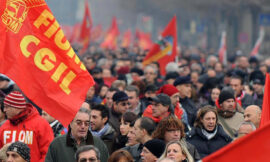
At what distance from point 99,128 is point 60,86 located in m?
2.50

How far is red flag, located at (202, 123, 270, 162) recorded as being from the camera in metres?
5.57

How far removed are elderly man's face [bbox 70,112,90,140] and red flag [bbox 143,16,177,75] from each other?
10261 mm

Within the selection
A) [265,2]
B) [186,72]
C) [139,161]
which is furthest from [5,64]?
[265,2]

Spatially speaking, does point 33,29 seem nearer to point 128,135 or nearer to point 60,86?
point 60,86

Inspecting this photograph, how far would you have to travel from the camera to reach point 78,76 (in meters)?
8.67

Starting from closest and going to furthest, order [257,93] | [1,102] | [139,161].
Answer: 1. [139,161]
2. [1,102]
3. [257,93]

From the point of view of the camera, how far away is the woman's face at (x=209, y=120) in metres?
10.0

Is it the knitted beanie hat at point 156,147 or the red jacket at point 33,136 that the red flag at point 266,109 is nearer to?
the knitted beanie hat at point 156,147

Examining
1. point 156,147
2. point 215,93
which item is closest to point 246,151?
point 156,147

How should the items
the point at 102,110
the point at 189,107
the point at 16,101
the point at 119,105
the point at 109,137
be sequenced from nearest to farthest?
the point at 16,101, the point at 109,137, the point at 102,110, the point at 119,105, the point at 189,107

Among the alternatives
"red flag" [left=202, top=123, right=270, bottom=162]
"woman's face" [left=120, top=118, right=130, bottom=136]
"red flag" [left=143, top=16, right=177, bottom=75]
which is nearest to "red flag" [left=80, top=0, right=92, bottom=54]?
"red flag" [left=143, top=16, right=177, bottom=75]

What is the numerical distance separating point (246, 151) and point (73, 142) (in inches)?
133

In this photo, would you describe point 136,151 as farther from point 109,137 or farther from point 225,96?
point 225,96

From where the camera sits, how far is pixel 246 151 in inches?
221
